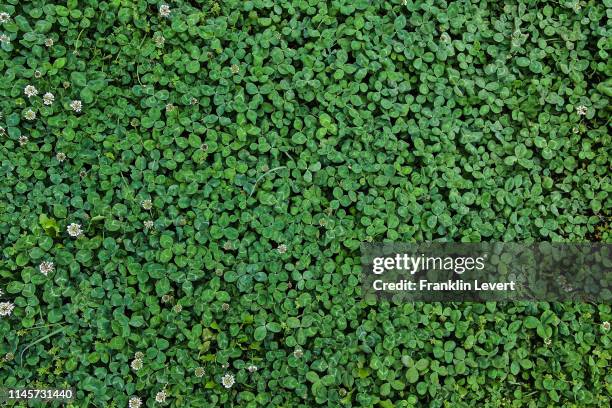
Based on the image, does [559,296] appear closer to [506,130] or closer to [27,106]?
[506,130]

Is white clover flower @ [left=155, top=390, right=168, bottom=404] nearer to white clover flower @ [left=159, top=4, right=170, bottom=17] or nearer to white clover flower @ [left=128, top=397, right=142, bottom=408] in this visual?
white clover flower @ [left=128, top=397, right=142, bottom=408]

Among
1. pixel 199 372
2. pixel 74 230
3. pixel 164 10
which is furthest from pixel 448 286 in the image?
pixel 164 10

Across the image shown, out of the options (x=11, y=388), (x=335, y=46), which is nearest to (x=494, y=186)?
(x=335, y=46)

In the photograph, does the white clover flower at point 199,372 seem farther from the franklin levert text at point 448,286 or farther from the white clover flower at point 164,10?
the white clover flower at point 164,10

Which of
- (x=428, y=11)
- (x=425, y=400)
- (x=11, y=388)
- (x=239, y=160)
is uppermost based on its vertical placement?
(x=428, y=11)

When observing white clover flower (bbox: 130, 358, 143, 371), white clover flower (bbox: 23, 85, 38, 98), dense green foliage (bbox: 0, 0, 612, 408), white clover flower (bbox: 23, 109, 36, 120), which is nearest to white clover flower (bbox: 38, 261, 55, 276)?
dense green foliage (bbox: 0, 0, 612, 408)

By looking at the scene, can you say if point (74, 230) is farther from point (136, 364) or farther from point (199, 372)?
point (199, 372)

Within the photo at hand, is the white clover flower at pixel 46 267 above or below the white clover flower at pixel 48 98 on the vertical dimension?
below

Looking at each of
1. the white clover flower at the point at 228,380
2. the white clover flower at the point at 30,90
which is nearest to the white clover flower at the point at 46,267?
the white clover flower at the point at 30,90
